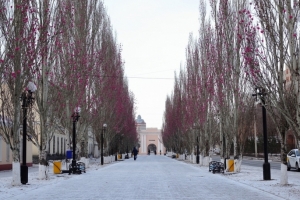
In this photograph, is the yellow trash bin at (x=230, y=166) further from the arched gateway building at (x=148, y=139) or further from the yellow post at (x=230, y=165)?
the arched gateway building at (x=148, y=139)

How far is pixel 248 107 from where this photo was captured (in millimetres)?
24828

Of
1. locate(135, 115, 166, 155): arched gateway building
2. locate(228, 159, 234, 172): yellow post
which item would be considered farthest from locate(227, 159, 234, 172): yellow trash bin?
locate(135, 115, 166, 155): arched gateway building

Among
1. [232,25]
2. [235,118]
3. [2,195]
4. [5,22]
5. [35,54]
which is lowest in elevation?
[2,195]

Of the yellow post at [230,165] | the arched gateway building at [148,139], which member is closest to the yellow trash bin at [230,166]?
the yellow post at [230,165]

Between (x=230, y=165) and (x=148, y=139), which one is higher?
(x=230, y=165)

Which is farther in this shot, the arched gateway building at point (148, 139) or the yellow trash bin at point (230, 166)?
the arched gateway building at point (148, 139)

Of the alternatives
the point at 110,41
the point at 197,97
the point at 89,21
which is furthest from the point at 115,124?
the point at 89,21

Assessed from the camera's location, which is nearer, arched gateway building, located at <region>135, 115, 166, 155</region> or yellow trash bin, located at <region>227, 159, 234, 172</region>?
yellow trash bin, located at <region>227, 159, 234, 172</region>

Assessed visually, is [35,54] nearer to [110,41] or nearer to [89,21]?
[89,21]

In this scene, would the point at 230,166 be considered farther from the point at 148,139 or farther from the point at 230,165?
the point at 148,139

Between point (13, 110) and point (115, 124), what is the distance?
28.1 m

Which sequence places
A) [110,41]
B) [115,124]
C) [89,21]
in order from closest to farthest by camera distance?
1. [89,21]
2. [110,41]
3. [115,124]

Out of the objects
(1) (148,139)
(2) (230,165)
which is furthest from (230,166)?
(1) (148,139)

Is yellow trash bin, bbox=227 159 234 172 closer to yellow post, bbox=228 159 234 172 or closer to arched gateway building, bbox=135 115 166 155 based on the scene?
yellow post, bbox=228 159 234 172
